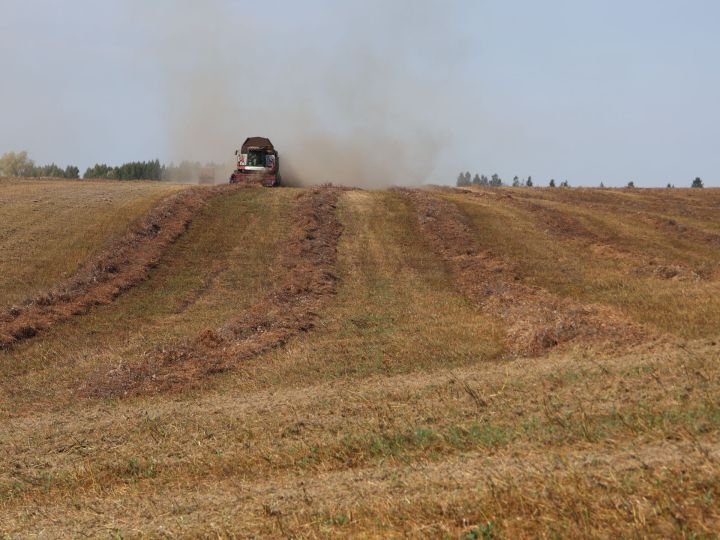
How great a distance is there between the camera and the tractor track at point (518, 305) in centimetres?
1872

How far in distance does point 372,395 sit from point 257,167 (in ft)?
148

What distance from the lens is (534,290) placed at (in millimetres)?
26594

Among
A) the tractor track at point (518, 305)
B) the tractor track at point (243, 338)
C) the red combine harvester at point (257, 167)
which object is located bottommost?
the tractor track at point (243, 338)

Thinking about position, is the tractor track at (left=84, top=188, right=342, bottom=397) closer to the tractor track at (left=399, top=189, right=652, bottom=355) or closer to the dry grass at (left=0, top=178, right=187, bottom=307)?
the tractor track at (left=399, top=189, right=652, bottom=355)

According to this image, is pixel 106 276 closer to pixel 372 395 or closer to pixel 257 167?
pixel 372 395

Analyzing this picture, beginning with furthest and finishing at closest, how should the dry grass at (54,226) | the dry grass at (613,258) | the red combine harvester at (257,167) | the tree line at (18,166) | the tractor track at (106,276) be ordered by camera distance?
the tree line at (18,166) → the red combine harvester at (257,167) → the dry grass at (54,226) → the tractor track at (106,276) → the dry grass at (613,258)

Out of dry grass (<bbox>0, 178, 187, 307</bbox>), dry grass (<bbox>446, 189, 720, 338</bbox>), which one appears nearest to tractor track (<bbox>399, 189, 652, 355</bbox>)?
dry grass (<bbox>446, 189, 720, 338</bbox>)

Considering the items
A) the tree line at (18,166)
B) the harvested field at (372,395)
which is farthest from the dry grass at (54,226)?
the tree line at (18,166)

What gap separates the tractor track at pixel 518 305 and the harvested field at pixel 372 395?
112mm

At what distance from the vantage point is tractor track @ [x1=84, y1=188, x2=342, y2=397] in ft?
59.6

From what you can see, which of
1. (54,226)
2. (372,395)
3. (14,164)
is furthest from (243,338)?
(14,164)

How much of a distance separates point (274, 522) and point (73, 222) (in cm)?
3489

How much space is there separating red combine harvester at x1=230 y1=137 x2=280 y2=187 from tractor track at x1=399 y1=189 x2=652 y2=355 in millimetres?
18812

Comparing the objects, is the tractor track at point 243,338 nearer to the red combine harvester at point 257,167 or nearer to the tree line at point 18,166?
the red combine harvester at point 257,167
